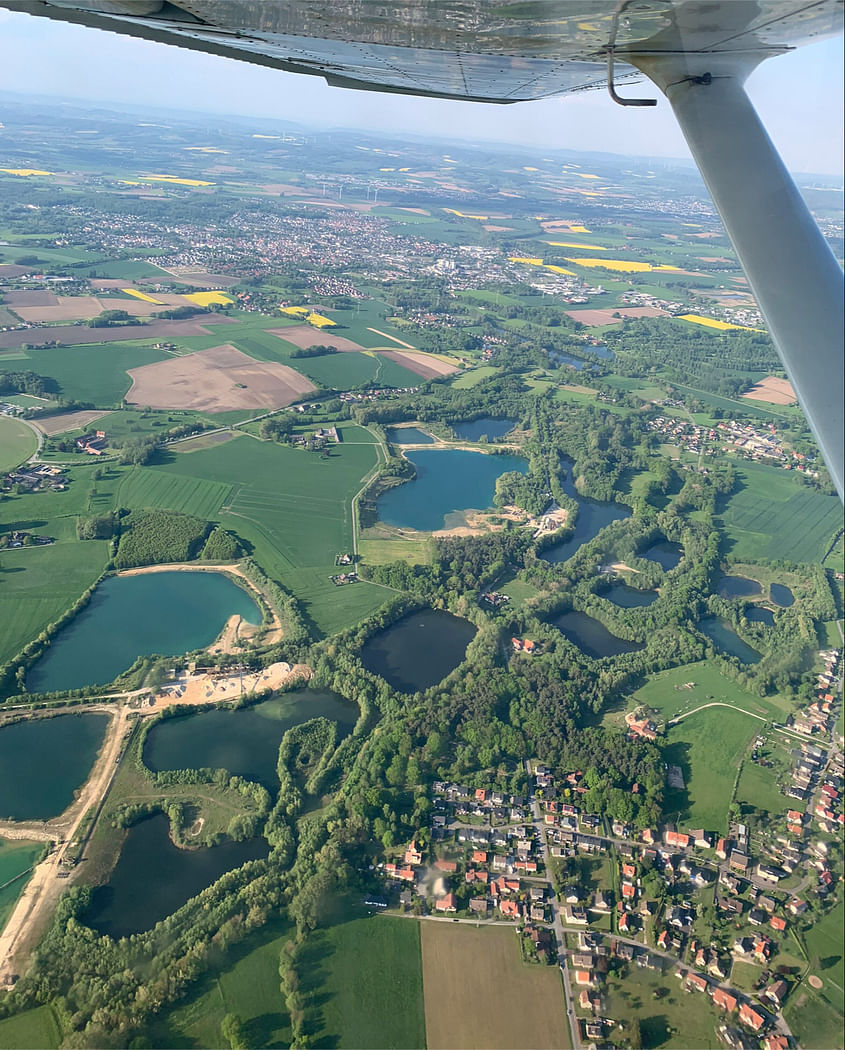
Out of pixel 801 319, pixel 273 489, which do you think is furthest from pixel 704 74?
pixel 273 489

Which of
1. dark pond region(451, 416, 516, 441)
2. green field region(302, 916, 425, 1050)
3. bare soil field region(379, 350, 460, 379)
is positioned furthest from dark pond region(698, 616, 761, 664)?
bare soil field region(379, 350, 460, 379)

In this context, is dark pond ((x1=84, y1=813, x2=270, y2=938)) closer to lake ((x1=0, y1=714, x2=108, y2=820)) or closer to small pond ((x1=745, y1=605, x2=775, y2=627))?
lake ((x1=0, y1=714, x2=108, y2=820))

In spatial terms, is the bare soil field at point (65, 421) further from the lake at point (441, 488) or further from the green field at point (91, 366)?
the lake at point (441, 488)

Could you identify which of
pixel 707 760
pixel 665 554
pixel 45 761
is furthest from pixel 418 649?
pixel 665 554

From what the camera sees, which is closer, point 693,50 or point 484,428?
point 693,50

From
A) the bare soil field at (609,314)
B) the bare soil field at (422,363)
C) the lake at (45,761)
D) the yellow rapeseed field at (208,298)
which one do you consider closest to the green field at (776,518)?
the bare soil field at (422,363)

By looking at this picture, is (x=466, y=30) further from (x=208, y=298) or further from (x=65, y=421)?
(x=208, y=298)

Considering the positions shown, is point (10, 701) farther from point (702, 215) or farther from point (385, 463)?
point (702, 215)
